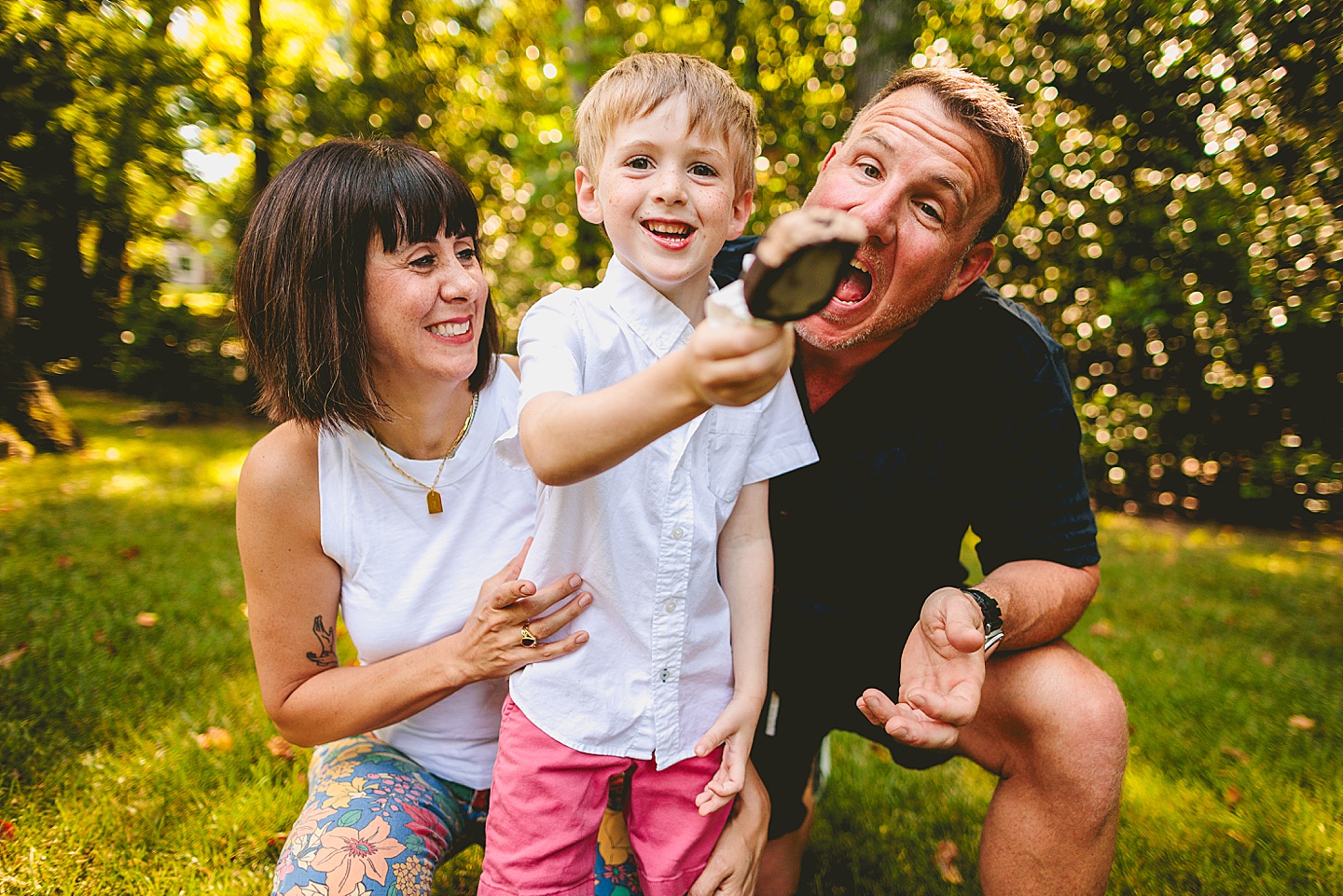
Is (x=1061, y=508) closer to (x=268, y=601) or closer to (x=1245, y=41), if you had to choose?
(x=268, y=601)

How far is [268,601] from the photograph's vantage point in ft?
6.15

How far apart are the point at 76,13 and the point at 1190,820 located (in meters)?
8.71

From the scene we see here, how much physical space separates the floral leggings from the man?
1.93 feet

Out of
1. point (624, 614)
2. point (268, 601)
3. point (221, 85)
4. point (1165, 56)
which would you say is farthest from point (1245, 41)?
point (221, 85)

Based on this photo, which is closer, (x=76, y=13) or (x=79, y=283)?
(x=76, y=13)

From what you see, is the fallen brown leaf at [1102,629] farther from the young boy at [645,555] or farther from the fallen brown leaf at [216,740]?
the fallen brown leaf at [216,740]

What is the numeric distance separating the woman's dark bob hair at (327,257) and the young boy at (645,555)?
0.39m

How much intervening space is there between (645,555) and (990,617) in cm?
88

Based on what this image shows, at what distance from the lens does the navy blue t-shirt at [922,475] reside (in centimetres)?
219

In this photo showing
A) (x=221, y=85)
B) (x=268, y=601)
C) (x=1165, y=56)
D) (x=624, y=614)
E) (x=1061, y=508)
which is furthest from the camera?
(x=221, y=85)

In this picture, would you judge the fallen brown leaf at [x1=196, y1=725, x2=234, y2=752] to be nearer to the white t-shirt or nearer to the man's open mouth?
the white t-shirt

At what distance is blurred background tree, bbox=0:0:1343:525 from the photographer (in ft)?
15.5

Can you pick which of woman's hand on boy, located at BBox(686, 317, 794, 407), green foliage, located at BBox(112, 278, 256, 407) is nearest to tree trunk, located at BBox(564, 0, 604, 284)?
woman's hand on boy, located at BBox(686, 317, 794, 407)

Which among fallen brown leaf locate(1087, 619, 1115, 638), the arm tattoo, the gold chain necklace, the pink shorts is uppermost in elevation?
the gold chain necklace
